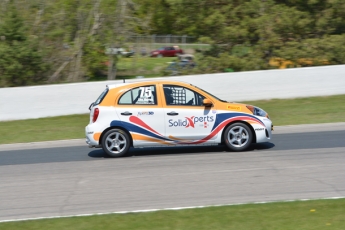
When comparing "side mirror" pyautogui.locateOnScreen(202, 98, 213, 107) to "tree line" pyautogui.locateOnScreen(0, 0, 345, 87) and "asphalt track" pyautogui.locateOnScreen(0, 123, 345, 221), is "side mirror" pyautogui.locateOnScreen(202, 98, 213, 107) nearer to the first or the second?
"asphalt track" pyautogui.locateOnScreen(0, 123, 345, 221)

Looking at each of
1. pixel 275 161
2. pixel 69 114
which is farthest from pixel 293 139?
pixel 69 114

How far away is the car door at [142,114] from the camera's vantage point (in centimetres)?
1148

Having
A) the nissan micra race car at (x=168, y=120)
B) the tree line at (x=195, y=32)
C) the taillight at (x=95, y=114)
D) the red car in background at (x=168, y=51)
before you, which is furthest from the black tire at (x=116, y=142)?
the red car in background at (x=168, y=51)

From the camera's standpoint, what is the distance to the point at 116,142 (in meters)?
11.6

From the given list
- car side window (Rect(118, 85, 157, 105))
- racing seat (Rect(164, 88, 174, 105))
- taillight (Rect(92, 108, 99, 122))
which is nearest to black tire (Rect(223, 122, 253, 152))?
racing seat (Rect(164, 88, 174, 105))

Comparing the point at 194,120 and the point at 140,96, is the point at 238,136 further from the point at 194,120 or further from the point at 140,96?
the point at 140,96

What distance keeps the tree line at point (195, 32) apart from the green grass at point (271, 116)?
18.2 ft

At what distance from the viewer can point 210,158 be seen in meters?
11.0

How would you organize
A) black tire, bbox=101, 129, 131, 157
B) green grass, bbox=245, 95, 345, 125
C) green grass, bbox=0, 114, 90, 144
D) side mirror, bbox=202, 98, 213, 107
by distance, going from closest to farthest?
side mirror, bbox=202, 98, 213, 107
black tire, bbox=101, 129, 131, 157
green grass, bbox=0, 114, 90, 144
green grass, bbox=245, 95, 345, 125

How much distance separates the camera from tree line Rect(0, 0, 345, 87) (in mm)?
24391

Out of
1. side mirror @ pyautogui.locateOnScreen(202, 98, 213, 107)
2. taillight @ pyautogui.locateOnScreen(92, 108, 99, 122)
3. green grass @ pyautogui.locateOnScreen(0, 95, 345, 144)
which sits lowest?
green grass @ pyautogui.locateOnScreen(0, 95, 345, 144)

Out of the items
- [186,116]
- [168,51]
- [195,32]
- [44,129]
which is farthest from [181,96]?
[168,51]

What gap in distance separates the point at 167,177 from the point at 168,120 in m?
2.16

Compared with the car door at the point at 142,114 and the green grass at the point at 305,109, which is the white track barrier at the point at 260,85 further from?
the car door at the point at 142,114
